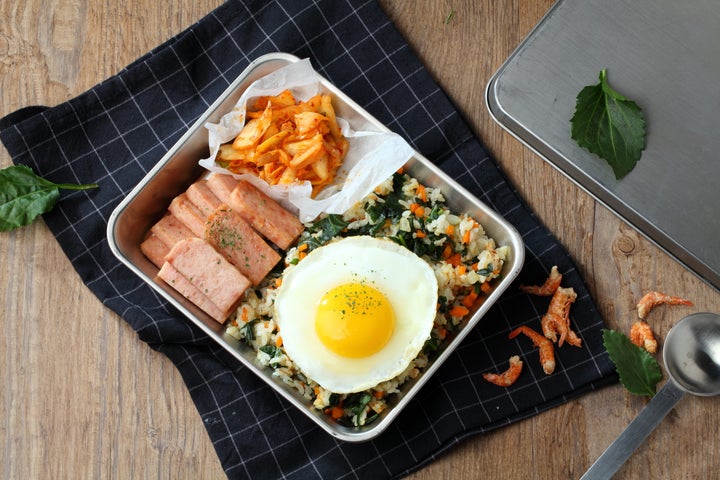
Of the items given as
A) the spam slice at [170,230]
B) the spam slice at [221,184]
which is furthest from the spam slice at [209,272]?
the spam slice at [221,184]

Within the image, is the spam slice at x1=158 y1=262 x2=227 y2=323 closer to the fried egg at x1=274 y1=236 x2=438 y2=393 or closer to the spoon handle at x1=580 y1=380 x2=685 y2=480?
the fried egg at x1=274 y1=236 x2=438 y2=393

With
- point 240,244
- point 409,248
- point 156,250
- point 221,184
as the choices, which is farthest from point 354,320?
point 156,250

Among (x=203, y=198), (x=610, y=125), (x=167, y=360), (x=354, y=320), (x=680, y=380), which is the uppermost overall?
(x=610, y=125)

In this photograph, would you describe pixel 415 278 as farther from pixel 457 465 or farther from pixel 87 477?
pixel 87 477

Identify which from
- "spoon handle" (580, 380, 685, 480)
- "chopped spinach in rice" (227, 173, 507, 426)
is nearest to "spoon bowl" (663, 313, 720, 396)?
"spoon handle" (580, 380, 685, 480)

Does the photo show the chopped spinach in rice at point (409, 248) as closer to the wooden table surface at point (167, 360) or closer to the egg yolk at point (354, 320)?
the egg yolk at point (354, 320)

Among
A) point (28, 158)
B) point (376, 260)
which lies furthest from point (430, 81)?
point (28, 158)

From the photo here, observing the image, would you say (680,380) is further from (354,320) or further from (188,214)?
(188,214)
